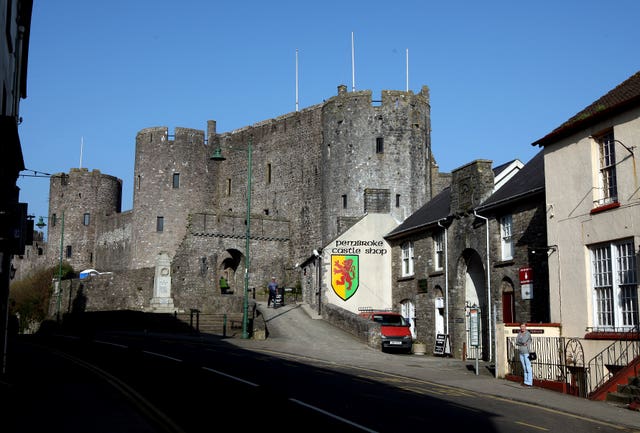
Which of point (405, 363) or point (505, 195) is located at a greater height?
point (505, 195)

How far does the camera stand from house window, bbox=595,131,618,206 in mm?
18281

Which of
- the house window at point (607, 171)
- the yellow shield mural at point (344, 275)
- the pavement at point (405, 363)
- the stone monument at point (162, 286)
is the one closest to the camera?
the pavement at point (405, 363)

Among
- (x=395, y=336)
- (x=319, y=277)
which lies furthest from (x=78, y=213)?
(x=395, y=336)

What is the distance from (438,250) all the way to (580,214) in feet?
37.7

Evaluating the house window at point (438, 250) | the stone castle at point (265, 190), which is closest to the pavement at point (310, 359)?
the house window at point (438, 250)

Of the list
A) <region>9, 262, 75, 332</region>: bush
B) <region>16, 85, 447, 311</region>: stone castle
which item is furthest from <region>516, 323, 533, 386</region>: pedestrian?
<region>9, 262, 75, 332</region>: bush

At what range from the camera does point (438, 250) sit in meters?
30.4

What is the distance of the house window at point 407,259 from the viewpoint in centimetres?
3359

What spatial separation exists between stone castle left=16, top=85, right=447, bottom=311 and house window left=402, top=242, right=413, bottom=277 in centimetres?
435

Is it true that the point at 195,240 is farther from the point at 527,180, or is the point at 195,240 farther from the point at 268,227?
the point at 527,180

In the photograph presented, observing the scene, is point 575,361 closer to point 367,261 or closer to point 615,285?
point 615,285

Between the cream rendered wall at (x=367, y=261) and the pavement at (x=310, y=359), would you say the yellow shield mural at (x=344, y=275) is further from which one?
the pavement at (x=310, y=359)

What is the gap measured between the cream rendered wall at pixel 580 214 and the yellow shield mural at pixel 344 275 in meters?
16.8

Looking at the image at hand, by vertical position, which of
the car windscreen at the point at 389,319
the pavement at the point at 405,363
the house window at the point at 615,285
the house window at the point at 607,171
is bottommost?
the pavement at the point at 405,363
